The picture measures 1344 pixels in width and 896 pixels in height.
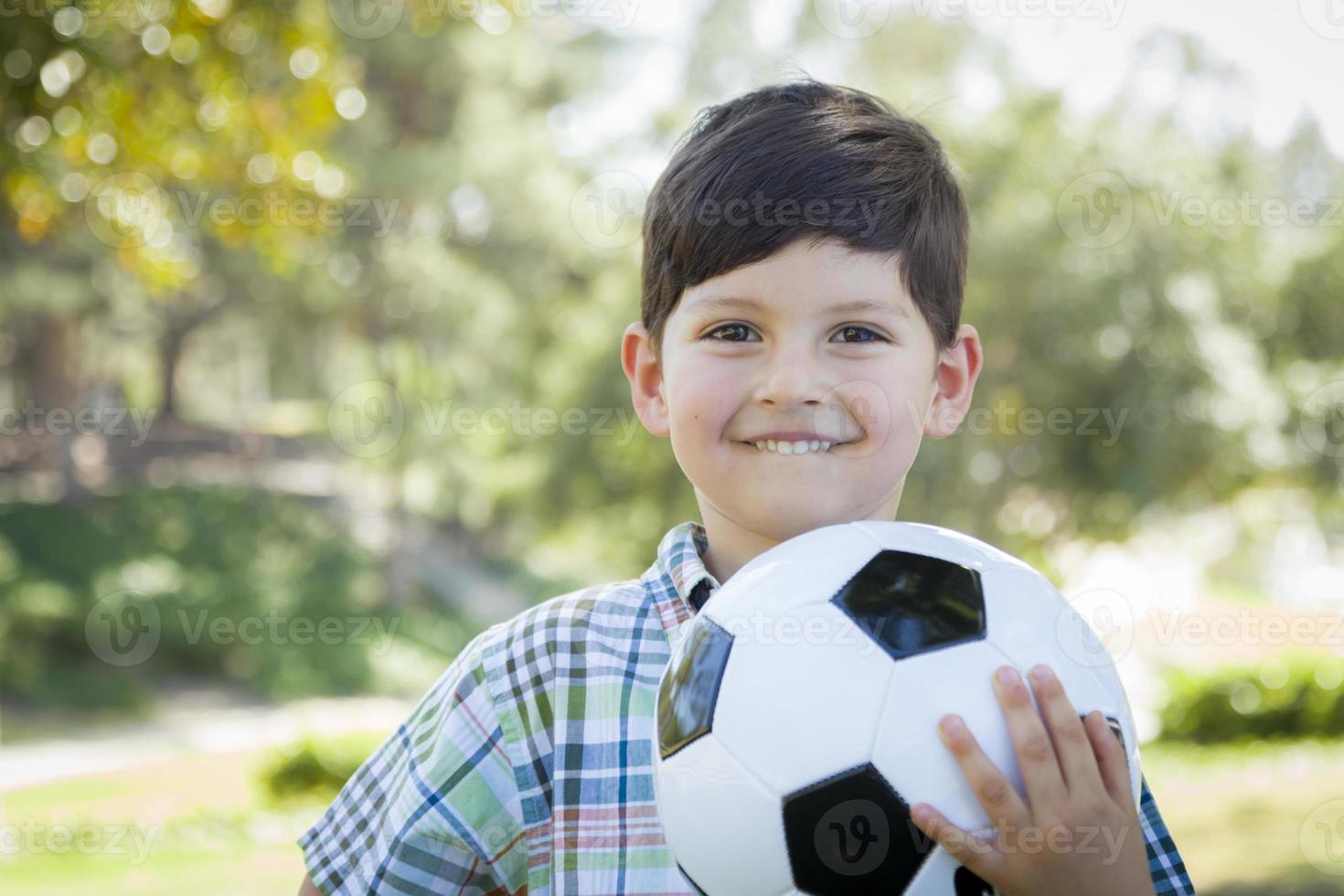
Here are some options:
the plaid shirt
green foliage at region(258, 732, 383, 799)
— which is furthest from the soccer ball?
green foliage at region(258, 732, 383, 799)

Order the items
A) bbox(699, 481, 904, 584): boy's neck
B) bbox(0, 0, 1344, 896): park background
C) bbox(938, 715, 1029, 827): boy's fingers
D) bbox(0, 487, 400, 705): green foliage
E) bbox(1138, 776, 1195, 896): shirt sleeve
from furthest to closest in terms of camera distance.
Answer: bbox(0, 487, 400, 705): green foliage
bbox(0, 0, 1344, 896): park background
bbox(699, 481, 904, 584): boy's neck
bbox(1138, 776, 1195, 896): shirt sleeve
bbox(938, 715, 1029, 827): boy's fingers

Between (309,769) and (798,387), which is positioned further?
(309,769)

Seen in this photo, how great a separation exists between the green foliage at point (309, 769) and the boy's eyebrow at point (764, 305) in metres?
9.62

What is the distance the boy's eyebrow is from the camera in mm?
1742

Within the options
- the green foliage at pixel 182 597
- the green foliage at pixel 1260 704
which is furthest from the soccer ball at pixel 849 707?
the green foliage at pixel 182 597

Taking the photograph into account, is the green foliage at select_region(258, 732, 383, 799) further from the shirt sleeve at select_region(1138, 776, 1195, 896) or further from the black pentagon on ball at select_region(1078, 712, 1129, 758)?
the black pentagon on ball at select_region(1078, 712, 1129, 758)

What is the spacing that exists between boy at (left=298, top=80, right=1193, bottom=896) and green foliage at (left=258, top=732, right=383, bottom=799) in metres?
9.31

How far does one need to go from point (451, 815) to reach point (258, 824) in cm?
891

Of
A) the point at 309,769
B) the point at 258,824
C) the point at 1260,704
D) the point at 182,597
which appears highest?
the point at 1260,704

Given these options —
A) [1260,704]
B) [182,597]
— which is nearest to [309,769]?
[182,597]

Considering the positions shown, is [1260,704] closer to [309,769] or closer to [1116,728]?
[309,769]

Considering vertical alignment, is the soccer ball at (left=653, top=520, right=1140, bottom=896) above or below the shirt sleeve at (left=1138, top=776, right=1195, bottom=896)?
above

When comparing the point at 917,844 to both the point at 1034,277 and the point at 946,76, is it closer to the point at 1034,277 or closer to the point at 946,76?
the point at 1034,277

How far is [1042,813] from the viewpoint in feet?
4.30
